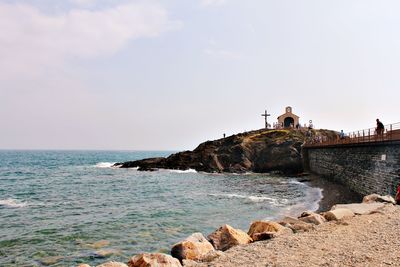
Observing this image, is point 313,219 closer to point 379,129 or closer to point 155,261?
point 155,261

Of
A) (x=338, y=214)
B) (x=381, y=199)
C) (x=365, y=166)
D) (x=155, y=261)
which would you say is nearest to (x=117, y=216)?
(x=155, y=261)

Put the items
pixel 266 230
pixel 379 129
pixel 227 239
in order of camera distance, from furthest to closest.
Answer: pixel 379 129
pixel 266 230
pixel 227 239

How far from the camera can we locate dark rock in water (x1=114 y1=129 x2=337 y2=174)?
63.9m

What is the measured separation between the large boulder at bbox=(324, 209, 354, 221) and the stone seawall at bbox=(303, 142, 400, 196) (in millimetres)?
9008

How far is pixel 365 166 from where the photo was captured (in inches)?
1189

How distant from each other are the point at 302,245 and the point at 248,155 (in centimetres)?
5741

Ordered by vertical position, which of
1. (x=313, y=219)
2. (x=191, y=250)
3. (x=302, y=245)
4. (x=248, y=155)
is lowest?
(x=191, y=250)

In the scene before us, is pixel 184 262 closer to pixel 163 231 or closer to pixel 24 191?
pixel 163 231

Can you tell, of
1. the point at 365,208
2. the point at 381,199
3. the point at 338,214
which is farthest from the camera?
the point at 381,199

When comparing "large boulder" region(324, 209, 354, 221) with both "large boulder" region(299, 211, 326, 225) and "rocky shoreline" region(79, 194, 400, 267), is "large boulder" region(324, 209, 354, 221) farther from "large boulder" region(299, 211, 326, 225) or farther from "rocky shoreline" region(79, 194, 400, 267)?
"large boulder" region(299, 211, 326, 225)

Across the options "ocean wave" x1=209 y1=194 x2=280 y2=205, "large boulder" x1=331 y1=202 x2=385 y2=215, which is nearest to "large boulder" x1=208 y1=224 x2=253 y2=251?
"large boulder" x1=331 y1=202 x2=385 y2=215

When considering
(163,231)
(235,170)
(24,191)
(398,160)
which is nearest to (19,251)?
(163,231)

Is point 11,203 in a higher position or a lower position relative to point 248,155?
lower

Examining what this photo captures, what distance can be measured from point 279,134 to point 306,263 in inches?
2501
